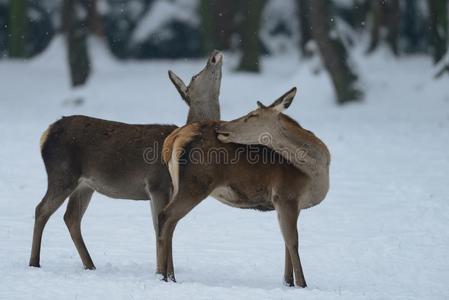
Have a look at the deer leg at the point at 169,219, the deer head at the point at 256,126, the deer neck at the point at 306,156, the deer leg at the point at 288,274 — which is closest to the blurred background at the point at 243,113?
the deer leg at the point at 288,274

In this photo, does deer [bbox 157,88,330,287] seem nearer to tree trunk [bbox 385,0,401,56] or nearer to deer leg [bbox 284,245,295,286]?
deer leg [bbox 284,245,295,286]

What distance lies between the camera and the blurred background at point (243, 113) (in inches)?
317

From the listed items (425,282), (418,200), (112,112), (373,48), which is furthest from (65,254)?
(373,48)

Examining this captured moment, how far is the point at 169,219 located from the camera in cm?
753

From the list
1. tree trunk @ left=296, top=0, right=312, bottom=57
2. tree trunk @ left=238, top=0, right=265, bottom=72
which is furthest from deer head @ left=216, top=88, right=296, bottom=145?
tree trunk @ left=296, top=0, right=312, bottom=57

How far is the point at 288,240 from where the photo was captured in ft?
24.9

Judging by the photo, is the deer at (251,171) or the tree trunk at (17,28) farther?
the tree trunk at (17,28)

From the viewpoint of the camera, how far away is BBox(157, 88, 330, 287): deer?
751 cm

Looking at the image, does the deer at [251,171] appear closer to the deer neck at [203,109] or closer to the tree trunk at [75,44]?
the deer neck at [203,109]

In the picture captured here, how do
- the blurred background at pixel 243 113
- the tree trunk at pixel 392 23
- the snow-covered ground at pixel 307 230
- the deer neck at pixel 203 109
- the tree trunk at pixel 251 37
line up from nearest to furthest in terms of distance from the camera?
1. the snow-covered ground at pixel 307 230
2. the blurred background at pixel 243 113
3. the deer neck at pixel 203 109
4. the tree trunk at pixel 251 37
5. the tree trunk at pixel 392 23

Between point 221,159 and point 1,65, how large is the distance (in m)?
25.4

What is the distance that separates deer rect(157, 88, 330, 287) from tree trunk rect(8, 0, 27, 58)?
2454cm

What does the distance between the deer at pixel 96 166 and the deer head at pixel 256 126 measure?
72cm

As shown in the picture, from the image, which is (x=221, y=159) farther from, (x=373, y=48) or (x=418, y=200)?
(x=373, y=48)
